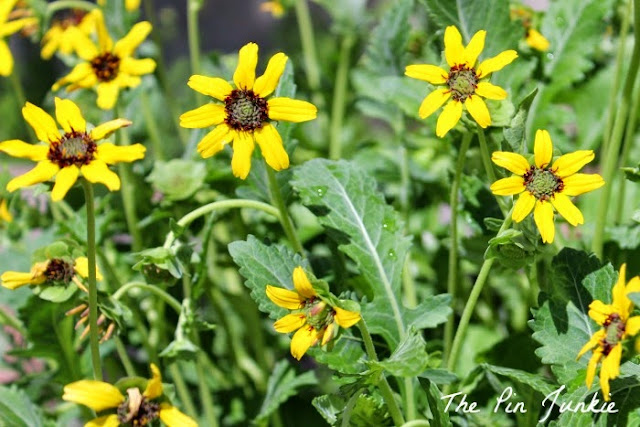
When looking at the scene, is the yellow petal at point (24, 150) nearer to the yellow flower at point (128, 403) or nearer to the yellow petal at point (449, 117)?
the yellow flower at point (128, 403)

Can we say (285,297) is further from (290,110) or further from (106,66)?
(106,66)

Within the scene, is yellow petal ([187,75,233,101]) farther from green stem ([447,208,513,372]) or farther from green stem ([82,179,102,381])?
green stem ([447,208,513,372])

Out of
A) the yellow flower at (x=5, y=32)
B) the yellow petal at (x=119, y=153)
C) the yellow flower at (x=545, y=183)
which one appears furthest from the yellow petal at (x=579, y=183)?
the yellow flower at (x=5, y=32)

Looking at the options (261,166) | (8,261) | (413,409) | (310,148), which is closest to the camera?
(413,409)

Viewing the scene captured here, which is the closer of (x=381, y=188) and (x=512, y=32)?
(x=512, y=32)

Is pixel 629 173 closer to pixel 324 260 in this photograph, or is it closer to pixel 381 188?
pixel 324 260

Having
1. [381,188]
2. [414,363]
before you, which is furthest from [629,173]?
[381,188]
